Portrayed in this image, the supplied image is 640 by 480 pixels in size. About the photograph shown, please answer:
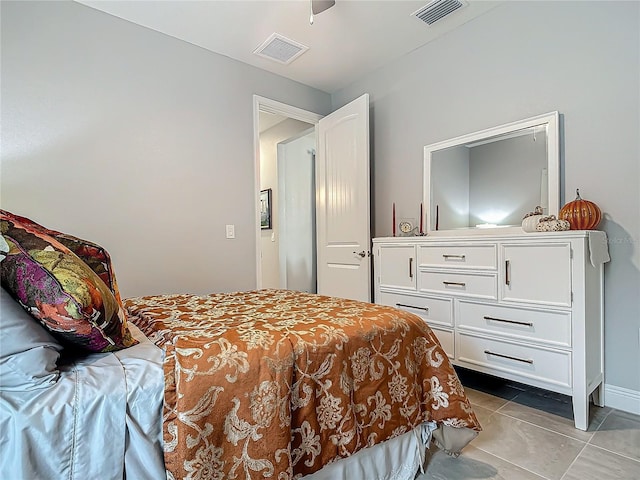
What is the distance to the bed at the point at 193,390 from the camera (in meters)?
0.77

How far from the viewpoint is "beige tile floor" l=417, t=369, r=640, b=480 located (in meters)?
1.46

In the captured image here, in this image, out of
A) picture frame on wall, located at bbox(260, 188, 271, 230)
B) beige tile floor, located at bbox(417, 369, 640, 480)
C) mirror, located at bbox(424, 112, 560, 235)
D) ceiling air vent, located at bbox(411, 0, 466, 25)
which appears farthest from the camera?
picture frame on wall, located at bbox(260, 188, 271, 230)

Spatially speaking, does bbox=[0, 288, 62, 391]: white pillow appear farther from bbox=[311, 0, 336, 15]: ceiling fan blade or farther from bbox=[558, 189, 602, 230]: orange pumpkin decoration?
bbox=[558, 189, 602, 230]: orange pumpkin decoration

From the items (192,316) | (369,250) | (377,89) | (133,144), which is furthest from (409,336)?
(377,89)

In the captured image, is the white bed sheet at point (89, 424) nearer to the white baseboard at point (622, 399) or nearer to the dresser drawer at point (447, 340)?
the dresser drawer at point (447, 340)

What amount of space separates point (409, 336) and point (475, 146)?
6.05ft

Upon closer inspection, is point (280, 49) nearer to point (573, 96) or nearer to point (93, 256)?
point (573, 96)

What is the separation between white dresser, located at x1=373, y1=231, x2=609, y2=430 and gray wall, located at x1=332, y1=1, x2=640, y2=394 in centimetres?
13

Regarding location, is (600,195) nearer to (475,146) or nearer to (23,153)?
(475,146)

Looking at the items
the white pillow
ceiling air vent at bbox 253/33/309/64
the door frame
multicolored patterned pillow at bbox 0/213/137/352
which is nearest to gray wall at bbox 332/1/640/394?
ceiling air vent at bbox 253/33/309/64

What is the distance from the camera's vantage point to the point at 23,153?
7.18ft

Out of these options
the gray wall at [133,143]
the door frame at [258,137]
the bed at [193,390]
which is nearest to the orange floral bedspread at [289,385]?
the bed at [193,390]

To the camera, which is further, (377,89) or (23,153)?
(377,89)

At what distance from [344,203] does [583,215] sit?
1896 millimetres
